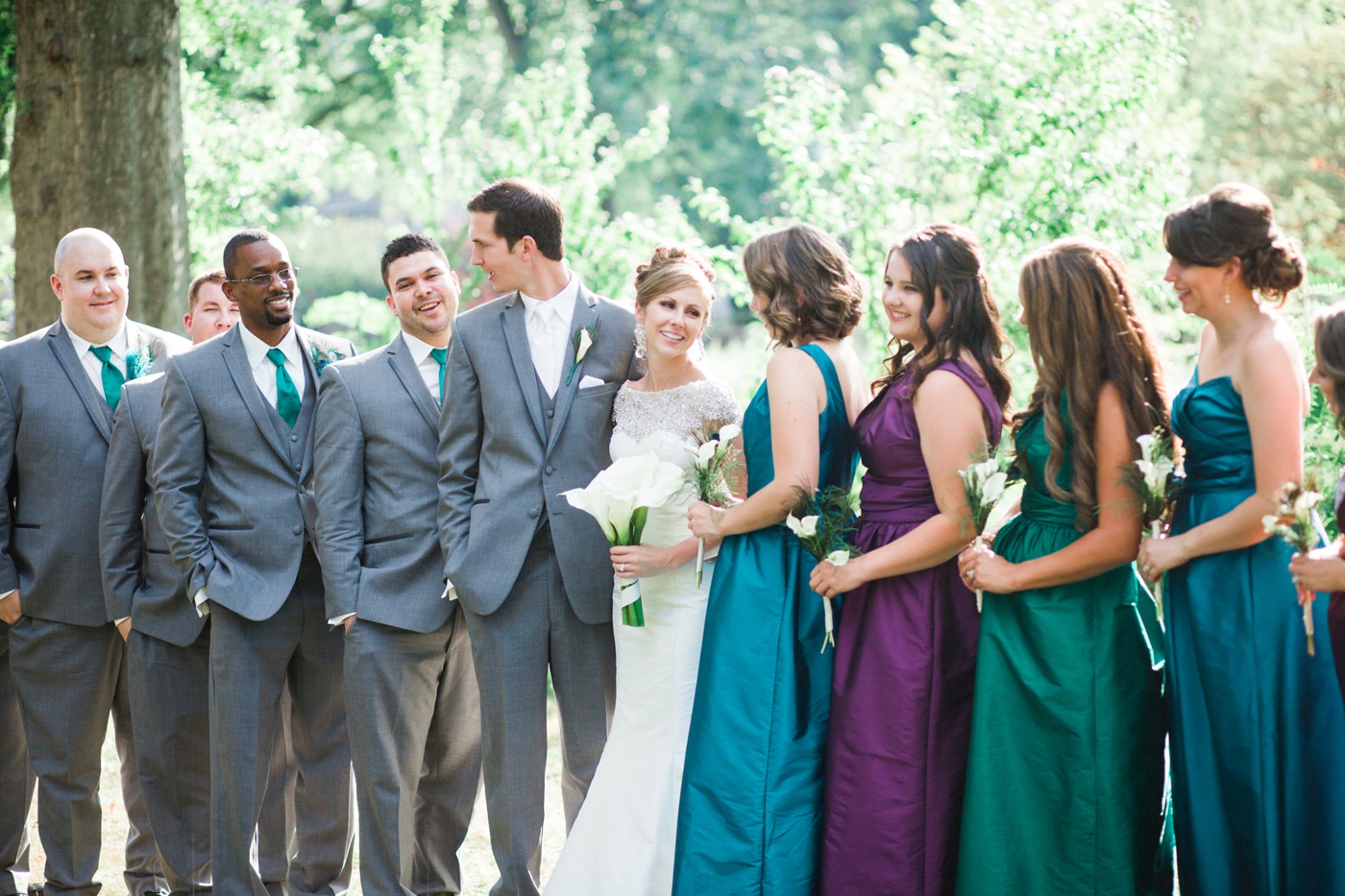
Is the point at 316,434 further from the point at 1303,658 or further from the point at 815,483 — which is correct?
the point at 1303,658

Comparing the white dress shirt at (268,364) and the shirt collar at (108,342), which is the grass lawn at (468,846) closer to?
the white dress shirt at (268,364)

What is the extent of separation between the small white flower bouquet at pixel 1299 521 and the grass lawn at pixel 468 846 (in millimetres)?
3205

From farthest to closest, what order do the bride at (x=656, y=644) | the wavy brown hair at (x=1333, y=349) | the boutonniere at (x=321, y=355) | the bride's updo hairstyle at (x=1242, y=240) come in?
the boutonniere at (x=321, y=355) < the bride at (x=656, y=644) < the bride's updo hairstyle at (x=1242, y=240) < the wavy brown hair at (x=1333, y=349)

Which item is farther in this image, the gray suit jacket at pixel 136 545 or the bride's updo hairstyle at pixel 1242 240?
the gray suit jacket at pixel 136 545

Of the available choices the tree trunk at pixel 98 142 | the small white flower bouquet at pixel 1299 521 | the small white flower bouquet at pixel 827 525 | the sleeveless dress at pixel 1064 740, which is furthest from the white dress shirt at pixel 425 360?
the tree trunk at pixel 98 142

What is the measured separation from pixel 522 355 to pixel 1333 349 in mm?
2558

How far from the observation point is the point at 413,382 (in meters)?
4.70

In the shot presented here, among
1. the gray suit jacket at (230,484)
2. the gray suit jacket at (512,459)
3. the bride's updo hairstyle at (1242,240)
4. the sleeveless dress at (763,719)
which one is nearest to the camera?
the bride's updo hairstyle at (1242,240)

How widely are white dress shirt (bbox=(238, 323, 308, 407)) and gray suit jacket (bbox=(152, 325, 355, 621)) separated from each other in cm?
6

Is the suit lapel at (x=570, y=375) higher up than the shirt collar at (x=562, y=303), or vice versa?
the shirt collar at (x=562, y=303)

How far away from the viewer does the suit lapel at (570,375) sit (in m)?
4.43

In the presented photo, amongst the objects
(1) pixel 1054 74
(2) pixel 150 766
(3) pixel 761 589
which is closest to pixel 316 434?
(2) pixel 150 766

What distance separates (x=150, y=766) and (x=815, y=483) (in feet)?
9.53

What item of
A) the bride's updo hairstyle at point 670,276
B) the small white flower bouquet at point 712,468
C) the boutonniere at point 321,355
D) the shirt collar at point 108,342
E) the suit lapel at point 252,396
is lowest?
the small white flower bouquet at point 712,468
